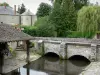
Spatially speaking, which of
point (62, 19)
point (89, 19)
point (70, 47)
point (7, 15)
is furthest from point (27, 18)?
point (70, 47)

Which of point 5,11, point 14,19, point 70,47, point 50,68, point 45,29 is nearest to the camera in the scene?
point 50,68

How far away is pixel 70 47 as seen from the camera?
24859 mm

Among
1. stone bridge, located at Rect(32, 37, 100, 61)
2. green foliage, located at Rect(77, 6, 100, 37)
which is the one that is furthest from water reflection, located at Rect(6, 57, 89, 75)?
green foliage, located at Rect(77, 6, 100, 37)

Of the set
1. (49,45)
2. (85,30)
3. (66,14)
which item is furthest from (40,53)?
(66,14)

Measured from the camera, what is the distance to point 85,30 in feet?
92.9

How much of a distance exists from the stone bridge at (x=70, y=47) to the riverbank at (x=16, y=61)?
167cm

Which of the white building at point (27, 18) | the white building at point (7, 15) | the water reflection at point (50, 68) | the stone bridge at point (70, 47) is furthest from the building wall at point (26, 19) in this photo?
the water reflection at point (50, 68)

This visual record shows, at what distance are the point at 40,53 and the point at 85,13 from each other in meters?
8.34

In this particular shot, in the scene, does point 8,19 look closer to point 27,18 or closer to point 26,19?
point 26,19

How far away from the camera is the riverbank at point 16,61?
19.5m

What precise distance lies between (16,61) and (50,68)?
13.4ft

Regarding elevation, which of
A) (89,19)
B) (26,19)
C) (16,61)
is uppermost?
(26,19)

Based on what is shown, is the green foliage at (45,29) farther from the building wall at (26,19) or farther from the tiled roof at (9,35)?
the building wall at (26,19)

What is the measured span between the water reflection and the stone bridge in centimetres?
136
